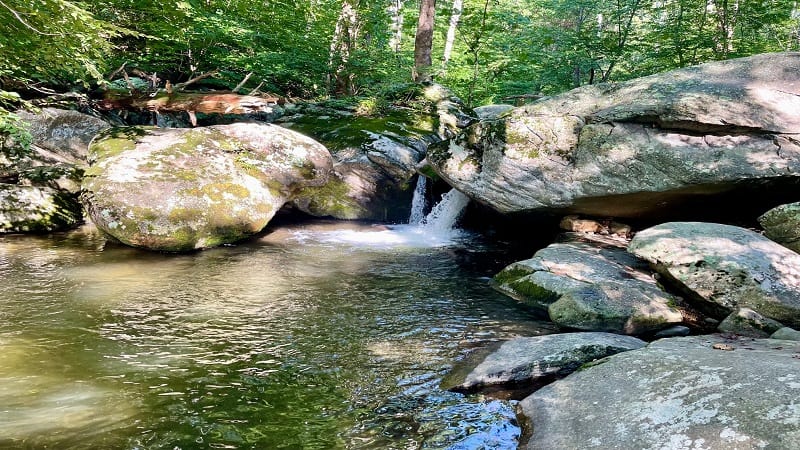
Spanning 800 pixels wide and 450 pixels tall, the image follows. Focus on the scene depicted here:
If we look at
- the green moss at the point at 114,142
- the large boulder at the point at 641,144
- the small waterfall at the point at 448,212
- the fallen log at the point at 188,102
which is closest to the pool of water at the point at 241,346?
the green moss at the point at 114,142

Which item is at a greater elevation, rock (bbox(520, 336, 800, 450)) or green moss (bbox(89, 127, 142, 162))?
green moss (bbox(89, 127, 142, 162))

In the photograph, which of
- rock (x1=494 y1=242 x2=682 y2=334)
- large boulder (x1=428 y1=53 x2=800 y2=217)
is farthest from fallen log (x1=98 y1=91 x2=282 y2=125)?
rock (x1=494 y1=242 x2=682 y2=334)

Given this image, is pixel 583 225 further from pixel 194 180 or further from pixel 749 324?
pixel 194 180

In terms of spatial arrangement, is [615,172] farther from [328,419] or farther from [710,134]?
[328,419]

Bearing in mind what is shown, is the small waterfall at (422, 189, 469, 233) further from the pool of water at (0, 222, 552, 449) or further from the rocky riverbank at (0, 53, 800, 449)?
the pool of water at (0, 222, 552, 449)

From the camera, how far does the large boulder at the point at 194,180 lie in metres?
9.51

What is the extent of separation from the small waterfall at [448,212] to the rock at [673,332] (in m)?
6.99

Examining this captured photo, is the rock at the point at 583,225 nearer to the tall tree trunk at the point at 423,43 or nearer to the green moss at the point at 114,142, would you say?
the tall tree trunk at the point at 423,43

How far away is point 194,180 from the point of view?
10.2 meters

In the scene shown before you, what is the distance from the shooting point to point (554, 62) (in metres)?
17.7

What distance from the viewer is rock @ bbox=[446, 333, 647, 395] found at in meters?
4.92

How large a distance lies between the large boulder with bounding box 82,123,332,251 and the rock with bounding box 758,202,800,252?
8.88 meters

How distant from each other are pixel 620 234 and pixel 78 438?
970 centimetres

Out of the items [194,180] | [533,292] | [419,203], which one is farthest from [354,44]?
[533,292]
